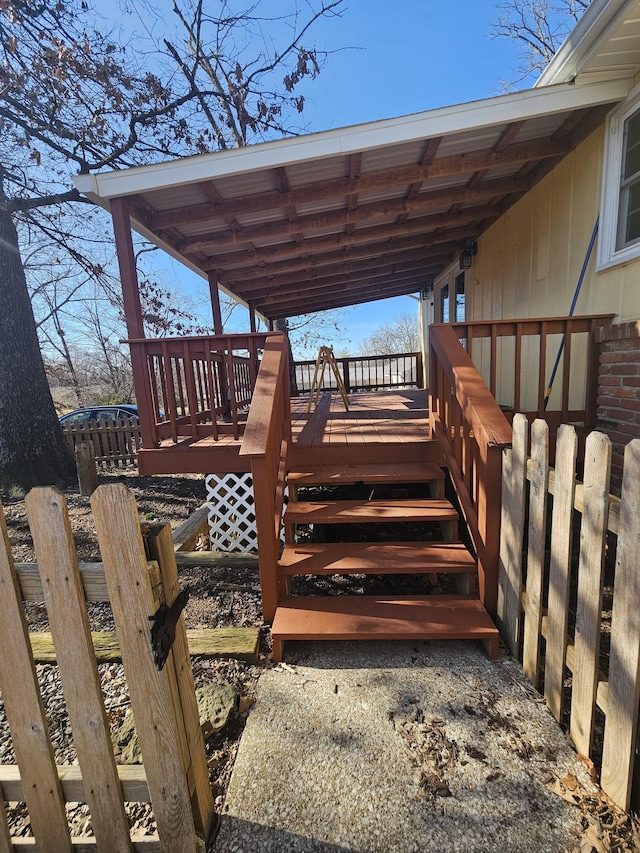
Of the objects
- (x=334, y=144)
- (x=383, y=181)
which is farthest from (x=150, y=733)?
(x=383, y=181)

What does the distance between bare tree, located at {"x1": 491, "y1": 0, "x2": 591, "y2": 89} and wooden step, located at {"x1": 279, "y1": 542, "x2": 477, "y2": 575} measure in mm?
13354

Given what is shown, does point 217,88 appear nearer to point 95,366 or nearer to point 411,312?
point 95,366

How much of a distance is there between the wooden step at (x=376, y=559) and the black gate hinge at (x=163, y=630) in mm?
1237

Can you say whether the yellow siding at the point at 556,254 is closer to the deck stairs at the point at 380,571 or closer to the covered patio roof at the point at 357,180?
the covered patio roof at the point at 357,180

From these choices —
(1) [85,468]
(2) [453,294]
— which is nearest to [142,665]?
(1) [85,468]

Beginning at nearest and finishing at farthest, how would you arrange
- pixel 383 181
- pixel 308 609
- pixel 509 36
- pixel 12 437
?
1. pixel 308 609
2. pixel 383 181
3. pixel 12 437
4. pixel 509 36

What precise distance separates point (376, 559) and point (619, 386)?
2.18 metres

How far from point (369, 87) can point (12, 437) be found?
10.6m

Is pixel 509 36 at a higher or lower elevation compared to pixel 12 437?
higher

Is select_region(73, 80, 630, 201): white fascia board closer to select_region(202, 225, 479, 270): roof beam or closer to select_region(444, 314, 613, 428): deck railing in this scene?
select_region(444, 314, 613, 428): deck railing

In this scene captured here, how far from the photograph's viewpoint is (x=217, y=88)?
31.5ft

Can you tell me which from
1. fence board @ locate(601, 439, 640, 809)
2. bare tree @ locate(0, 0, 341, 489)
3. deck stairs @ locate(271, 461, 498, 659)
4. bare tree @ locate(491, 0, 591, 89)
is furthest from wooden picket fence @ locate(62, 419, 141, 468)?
bare tree @ locate(491, 0, 591, 89)

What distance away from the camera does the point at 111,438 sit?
8.43 m

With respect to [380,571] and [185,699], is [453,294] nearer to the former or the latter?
[380,571]
